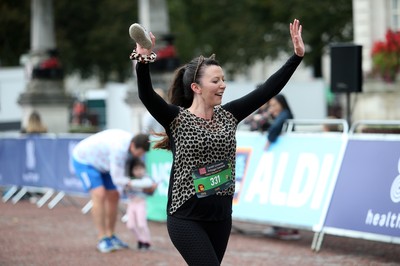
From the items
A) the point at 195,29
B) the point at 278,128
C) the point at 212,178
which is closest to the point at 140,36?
the point at 212,178

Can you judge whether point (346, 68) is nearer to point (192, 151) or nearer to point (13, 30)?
point (192, 151)

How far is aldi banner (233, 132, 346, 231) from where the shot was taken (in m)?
11.7

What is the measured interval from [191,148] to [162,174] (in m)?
8.53

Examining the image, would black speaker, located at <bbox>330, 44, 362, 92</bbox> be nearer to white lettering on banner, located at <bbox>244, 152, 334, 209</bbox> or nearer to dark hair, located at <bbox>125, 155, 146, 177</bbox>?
white lettering on banner, located at <bbox>244, 152, 334, 209</bbox>

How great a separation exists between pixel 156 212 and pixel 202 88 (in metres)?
8.72

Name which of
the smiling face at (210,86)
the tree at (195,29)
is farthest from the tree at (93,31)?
the smiling face at (210,86)

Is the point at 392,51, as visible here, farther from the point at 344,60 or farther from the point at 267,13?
the point at 267,13

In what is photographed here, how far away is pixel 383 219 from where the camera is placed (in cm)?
1055

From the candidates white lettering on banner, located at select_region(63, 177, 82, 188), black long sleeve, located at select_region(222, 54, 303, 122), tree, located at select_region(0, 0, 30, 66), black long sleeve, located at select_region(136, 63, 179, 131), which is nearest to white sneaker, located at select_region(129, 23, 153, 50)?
black long sleeve, located at select_region(136, 63, 179, 131)

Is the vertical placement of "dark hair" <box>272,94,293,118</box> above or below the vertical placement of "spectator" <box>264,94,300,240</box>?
above

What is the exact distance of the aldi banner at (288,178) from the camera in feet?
38.3

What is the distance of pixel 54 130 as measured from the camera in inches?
1176

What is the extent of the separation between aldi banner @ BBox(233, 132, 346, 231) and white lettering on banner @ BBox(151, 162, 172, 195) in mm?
1535

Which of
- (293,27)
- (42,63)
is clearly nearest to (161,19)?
(42,63)
